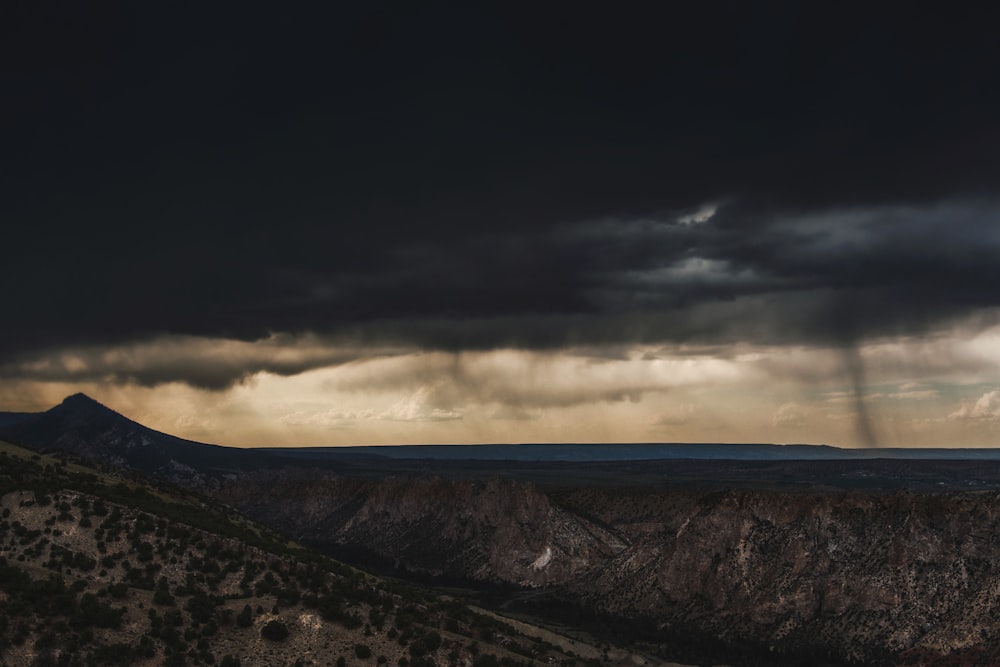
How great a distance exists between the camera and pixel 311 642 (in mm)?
70625

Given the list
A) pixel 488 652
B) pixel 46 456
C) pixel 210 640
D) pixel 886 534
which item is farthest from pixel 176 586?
pixel 886 534

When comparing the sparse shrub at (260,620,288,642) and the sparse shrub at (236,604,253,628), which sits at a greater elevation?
the sparse shrub at (236,604,253,628)

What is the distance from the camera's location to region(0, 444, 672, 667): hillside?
6200cm

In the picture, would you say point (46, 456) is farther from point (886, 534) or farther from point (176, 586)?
point (886, 534)

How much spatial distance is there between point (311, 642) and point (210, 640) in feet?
26.7

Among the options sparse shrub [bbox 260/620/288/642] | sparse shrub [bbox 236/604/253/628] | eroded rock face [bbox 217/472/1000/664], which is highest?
sparse shrub [bbox 236/604/253/628]

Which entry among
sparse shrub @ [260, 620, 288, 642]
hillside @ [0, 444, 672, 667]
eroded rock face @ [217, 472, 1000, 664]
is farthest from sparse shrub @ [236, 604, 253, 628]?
eroded rock face @ [217, 472, 1000, 664]

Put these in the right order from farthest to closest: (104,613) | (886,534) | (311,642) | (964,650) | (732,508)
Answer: (732,508), (886,534), (964,650), (311,642), (104,613)

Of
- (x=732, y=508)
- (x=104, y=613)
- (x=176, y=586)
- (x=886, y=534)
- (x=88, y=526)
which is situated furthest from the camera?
(x=732, y=508)

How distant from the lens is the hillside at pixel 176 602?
203 ft

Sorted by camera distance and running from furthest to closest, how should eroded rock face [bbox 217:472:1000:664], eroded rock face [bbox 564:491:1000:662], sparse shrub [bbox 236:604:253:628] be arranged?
1. eroded rock face [bbox 564:491:1000:662]
2. eroded rock face [bbox 217:472:1000:664]
3. sparse shrub [bbox 236:604:253:628]

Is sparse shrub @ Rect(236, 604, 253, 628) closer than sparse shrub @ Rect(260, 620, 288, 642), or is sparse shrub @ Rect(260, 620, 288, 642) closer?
sparse shrub @ Rect(260, 620, 288, 642)

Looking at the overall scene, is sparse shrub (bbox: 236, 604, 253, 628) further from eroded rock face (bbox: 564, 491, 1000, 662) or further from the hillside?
eroded rock face (bbox: 564, 491, 1000, 662)

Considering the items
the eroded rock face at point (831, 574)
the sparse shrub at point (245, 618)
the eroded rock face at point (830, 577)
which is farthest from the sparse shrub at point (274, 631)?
the eroded rock face at point (831, 574)
